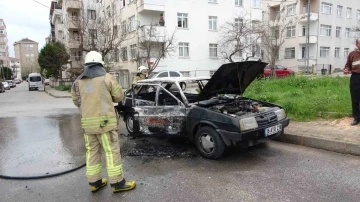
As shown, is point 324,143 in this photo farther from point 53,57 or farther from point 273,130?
point 53,57

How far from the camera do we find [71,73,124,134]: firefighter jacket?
355 centimetres

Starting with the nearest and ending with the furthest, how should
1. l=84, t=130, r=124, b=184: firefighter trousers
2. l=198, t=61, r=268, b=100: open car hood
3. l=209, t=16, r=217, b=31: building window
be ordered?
l=84, t=130, r=124, b=184: firefighter trousers
l=198, t=61, r=268, b=100: open car hood
l=209, t=16, r=217, b=31: building window

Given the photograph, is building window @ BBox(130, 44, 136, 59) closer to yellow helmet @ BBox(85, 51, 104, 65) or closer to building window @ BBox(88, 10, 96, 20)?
building window @ BBox(88, 10, 96, 20)

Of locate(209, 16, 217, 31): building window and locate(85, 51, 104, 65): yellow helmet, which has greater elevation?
locate(209, 16, 217, 31): building window

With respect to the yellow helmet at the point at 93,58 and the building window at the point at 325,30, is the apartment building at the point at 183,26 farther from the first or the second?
the yellow helmet at the point at 93,58

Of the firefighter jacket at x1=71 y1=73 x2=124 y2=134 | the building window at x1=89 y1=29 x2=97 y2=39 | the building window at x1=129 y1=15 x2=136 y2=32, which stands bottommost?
the firefighter jacket at x1=71 y1=73 x2=124 y2=134

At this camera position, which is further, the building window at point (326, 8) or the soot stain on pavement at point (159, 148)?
the building window at point (326, 8)

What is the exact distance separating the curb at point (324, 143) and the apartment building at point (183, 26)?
20.5 meters

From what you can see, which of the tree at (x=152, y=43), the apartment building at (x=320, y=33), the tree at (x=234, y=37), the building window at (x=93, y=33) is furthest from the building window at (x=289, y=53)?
the building window at (x=93, y=33)

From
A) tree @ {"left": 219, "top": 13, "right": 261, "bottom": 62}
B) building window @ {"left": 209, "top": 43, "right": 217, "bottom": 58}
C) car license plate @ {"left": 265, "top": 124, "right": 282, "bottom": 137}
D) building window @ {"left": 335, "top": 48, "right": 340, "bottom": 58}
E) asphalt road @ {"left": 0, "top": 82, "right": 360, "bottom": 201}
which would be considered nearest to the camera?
asphalt road @ {"left": 0, "top": 82, "right": 360, "bottom": 201}

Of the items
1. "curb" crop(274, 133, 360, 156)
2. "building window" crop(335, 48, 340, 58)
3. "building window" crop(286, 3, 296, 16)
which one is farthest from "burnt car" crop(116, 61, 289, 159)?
"building window" crop(335, 48, 340, 58)

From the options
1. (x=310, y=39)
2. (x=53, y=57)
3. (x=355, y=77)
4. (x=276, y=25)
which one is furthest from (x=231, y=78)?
(x=310, y=39)

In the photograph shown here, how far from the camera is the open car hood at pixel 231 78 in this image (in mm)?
5043

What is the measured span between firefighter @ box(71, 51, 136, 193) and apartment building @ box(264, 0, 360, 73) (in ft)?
120
